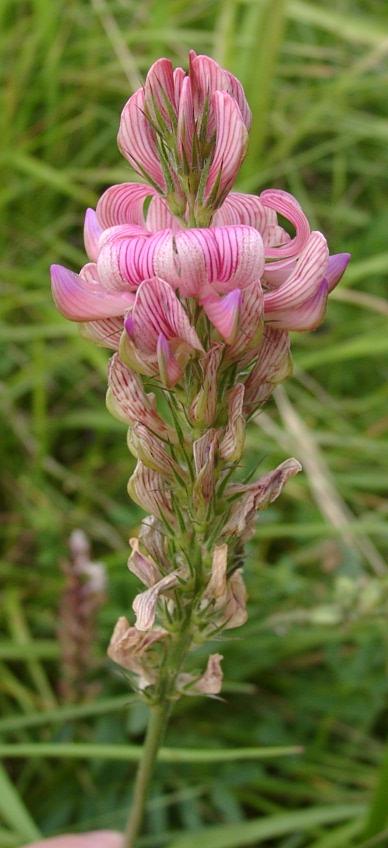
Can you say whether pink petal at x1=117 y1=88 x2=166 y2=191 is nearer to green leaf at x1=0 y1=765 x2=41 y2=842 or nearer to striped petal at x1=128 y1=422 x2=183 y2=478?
striped petal at x1=128 y1=422 x2=183 y2=478

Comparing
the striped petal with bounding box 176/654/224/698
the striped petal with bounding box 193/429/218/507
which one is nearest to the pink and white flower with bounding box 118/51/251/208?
the striped petal with bounding box 193/429/218/507

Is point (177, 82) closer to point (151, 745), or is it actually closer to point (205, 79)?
point (205, 79)

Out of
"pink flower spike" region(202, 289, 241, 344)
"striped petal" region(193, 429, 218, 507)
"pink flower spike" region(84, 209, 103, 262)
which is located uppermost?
"pink flower spike" region(84, 209, 103, 262)

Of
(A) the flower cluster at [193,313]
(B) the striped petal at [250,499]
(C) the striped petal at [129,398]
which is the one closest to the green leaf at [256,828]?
(A) the flower cluster at [193,313]

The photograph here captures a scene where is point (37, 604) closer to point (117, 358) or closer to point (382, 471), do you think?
point (382, 471)

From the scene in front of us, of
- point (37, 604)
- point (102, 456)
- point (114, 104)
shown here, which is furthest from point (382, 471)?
point (114, 104)

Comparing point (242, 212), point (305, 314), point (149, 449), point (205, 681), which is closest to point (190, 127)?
point (242, 212)
